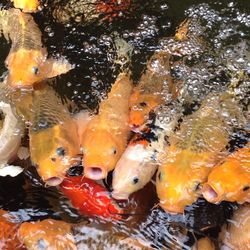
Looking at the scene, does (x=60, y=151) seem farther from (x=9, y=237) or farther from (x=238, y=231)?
(x=238, y=231)

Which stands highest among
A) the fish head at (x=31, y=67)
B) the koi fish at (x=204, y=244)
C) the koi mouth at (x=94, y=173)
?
the fish head at (x=31, y=67)

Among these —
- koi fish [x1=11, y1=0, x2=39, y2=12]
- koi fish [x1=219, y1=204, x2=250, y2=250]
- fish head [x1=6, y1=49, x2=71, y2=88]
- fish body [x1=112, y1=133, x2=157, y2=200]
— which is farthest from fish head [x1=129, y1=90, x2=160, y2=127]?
koi fish [x1=11, y1=0, x2=39, y2=12]

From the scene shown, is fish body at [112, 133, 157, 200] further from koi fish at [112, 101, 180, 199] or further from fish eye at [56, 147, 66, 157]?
fish eye at [56, 147, 66, 157]

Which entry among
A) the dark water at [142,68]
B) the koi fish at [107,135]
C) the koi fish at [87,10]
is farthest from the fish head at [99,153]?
the koi fish at [87,10]

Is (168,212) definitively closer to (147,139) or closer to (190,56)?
(147,139)

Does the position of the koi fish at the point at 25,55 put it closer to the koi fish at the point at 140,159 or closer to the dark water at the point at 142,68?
the dark water at the point at 142,68

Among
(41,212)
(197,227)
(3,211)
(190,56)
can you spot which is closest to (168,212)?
(197,227)
